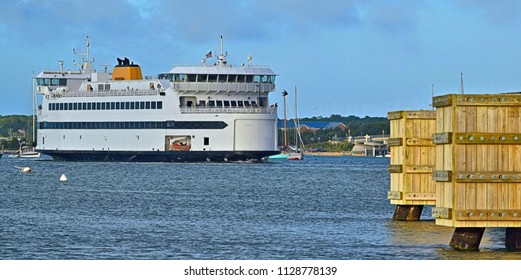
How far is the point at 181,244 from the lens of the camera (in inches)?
1173

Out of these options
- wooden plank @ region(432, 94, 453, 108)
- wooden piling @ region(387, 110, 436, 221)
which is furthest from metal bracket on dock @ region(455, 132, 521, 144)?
wooden piling @ region(387, 110, 436, 221)

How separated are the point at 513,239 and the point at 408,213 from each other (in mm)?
9991

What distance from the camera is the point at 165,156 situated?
104688 mm

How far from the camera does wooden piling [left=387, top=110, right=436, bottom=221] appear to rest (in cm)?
3441

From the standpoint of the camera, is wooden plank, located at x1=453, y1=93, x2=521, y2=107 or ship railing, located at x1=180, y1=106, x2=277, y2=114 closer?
wooden plank, located at x1=453, y1=93, x2=521, y2=107

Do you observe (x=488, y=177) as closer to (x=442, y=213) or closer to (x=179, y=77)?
(x=442, y=213)

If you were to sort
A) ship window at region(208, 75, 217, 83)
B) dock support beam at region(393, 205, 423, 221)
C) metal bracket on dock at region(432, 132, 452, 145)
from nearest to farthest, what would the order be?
1. metal bracket on dock at region(432, 132, 452, 145)
2. dock support beam at region(393, 205, 423, 221)
3. ship window at region(208, 75, 217, 83)

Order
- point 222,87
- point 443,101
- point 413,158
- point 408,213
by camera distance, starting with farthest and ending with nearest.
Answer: point 222,87 < point 408,213 < point 413,158 < point 443,101

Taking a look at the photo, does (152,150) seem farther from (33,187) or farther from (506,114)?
(506,114)

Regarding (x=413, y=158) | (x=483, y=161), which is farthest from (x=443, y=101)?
(x=413, y=158)

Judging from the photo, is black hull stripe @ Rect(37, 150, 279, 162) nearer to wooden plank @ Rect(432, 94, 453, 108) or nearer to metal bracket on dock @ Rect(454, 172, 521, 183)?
wooden plank @ Rect(432, 94, 453, 108)

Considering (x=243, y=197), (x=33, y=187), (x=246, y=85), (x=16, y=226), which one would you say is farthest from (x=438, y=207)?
(x=246, y=85)

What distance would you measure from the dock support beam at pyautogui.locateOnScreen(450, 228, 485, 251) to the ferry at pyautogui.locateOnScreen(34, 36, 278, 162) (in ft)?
245

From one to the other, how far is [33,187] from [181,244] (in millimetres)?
32045
